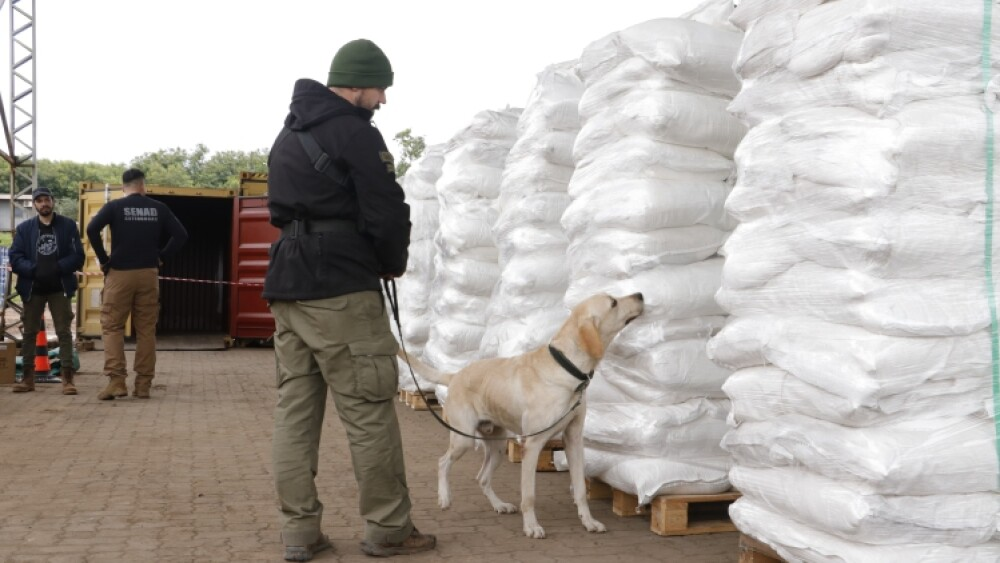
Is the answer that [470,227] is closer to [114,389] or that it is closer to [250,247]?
[114,389]

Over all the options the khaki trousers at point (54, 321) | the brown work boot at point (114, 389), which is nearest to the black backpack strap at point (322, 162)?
the brown work boot at point (114, 389)

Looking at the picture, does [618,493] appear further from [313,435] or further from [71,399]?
[71,399]

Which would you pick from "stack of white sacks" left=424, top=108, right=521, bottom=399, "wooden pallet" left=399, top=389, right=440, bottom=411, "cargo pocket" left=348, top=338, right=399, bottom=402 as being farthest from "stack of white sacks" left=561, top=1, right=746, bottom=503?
"wooden pallet" left=399, top=389, right=440, bottom=411

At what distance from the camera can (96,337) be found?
15.1 meters

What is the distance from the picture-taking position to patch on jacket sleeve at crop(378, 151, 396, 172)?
377 centimetres

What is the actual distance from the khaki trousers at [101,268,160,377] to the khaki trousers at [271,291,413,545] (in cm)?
495

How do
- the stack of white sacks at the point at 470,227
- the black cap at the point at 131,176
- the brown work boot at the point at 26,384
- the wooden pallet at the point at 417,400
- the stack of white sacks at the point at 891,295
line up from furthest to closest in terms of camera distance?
1. the brown work boot at the point at 26,384
2. the black cap at the point at 131,176
3. the wooden pallet at the point at 417,400
4. the stack of white sacks at the point at 470,227
5. the stack of white sacks at the point at 891,295

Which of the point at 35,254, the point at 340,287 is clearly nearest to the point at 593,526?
the point at 340,287

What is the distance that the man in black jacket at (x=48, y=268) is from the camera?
901 centimetres

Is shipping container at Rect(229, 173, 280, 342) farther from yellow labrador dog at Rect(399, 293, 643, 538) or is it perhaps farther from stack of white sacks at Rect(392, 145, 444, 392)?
yellow labrador dog at Rect(399, 293, 643, 538)

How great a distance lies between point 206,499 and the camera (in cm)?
491

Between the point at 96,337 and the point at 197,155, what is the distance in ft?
164

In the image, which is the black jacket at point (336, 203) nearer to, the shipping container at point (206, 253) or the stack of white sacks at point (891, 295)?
the stack of white sacks at point (891, 295)

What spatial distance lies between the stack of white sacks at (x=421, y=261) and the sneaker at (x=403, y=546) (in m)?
4.40
